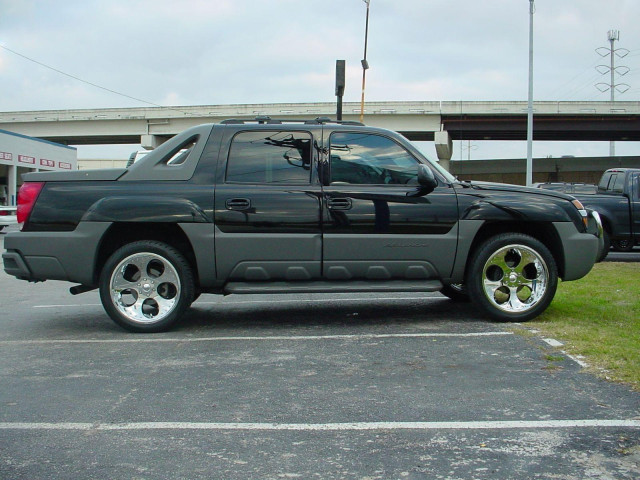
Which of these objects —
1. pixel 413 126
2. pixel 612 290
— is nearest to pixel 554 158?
pixel 413 126

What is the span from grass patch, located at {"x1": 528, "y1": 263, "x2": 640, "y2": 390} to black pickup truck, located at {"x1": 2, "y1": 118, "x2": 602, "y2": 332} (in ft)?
1.61

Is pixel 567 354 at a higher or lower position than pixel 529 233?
lower

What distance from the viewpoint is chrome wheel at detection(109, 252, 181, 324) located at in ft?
20.9

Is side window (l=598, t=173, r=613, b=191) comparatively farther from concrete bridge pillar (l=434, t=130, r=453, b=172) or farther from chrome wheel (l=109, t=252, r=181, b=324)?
concrete bridge pillar (l=434, t=130, r=453, b=172)

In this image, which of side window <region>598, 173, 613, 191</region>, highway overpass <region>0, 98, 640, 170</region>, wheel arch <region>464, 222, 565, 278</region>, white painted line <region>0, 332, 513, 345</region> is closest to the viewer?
white painted line <region>0, 332, 513, 345</region>

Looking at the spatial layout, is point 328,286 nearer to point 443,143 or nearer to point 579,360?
point 579,360

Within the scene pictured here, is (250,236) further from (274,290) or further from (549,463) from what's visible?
(549,463)

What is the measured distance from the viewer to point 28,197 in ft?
21.0

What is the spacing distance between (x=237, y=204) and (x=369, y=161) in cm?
134

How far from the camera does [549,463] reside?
3213 mm

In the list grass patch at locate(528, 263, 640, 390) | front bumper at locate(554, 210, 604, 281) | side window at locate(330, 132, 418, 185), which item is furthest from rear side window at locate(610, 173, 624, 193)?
side window at locate(330, 132, 418, 185)

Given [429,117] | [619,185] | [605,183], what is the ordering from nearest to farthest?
[619,185] < [605,183] < [429,117]

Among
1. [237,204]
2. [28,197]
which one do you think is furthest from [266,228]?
[28,197]

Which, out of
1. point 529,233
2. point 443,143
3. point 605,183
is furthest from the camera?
point 443,143
